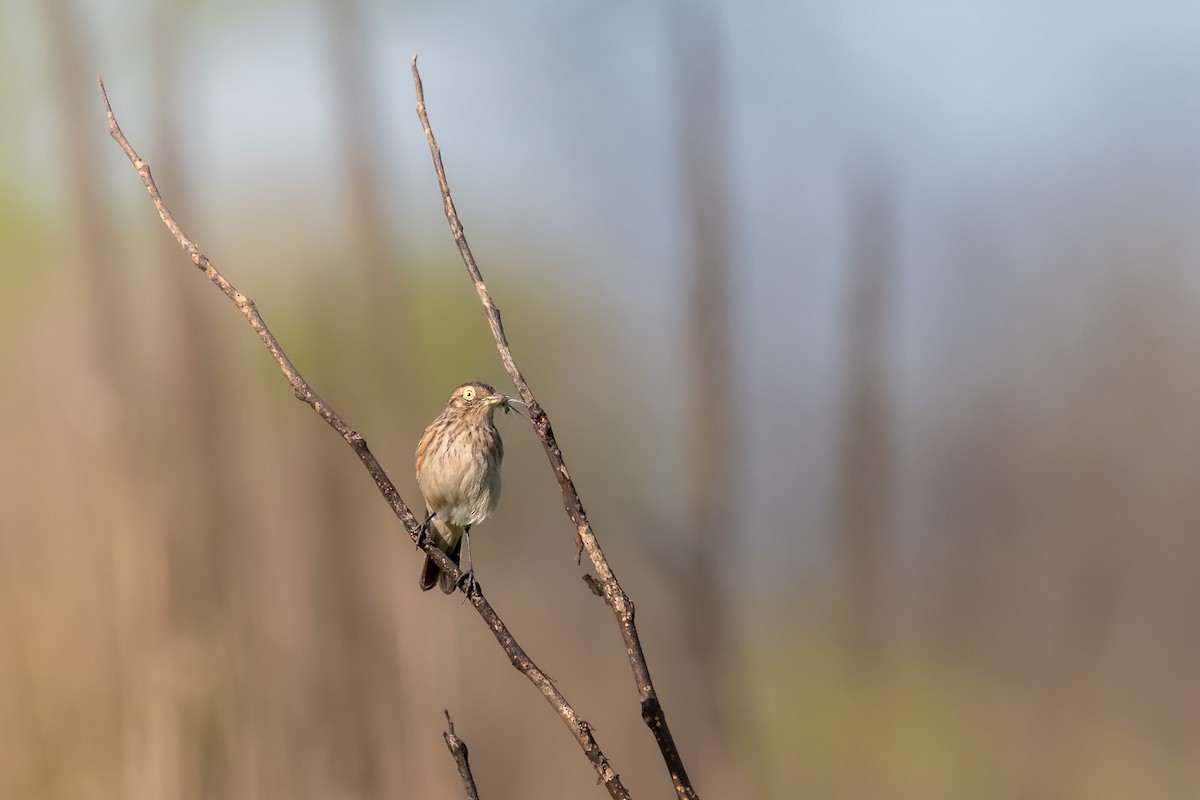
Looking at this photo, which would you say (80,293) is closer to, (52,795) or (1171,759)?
(52,795)

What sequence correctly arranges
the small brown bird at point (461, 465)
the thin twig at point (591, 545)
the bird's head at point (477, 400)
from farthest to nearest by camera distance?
the small brown bird at point (461, 465) < the bird's head at point (477, 400) < the thin twig at point (591, 545)

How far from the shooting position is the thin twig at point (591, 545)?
3.85ft

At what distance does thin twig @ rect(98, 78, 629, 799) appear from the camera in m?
1.20

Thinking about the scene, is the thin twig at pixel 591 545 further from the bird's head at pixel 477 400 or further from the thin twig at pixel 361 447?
the bird's head at pixel 477 400

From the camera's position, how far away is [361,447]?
1.36 m

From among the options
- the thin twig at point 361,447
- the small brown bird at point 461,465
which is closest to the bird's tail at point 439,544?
the small brown bird at point 461,465

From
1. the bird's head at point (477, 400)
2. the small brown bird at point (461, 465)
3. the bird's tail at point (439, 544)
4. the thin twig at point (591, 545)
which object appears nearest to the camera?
the thin twig at point (591, 545)

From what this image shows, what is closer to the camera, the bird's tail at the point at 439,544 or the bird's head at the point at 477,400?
the bird's head at the point at 477,400

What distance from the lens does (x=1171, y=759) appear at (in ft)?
18.5

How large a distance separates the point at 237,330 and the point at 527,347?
2555 millimetres

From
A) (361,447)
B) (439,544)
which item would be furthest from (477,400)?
(361,447)

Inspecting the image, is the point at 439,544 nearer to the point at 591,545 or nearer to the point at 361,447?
the point at 361,447

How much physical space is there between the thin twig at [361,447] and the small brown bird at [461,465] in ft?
5.68

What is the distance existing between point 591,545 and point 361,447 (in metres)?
0.38
